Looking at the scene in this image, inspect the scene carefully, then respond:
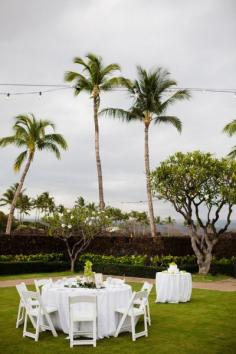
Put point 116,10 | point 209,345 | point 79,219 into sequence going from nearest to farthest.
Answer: point 209,345
point 116,10
point 79,219

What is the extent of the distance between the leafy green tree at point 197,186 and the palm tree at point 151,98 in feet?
17.9

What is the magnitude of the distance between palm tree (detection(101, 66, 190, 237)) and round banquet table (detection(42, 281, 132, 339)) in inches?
609

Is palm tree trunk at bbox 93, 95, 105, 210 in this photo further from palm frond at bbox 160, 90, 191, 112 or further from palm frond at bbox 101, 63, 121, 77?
palm frond at bbox 160, 90, 191, 112

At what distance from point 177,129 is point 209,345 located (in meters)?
18.1

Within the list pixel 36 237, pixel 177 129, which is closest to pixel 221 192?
pixel 177 129

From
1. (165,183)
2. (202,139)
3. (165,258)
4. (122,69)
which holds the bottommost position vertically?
(165,258)

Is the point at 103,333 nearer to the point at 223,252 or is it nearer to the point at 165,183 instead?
the point at 165,183

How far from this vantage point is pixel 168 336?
8180 mm

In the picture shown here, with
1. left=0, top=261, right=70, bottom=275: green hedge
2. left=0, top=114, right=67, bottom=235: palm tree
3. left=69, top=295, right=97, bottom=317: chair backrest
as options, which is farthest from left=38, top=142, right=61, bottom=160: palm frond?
left=69, top=295, right=97, bottom=317: chair backrest

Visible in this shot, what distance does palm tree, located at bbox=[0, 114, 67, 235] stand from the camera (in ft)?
81.8

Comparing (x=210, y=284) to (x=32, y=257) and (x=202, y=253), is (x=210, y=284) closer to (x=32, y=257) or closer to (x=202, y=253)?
(x=202, y=253)

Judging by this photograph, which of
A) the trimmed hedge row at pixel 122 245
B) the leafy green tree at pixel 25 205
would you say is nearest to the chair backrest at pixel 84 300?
the trimmed hedge row at pixel 122 245

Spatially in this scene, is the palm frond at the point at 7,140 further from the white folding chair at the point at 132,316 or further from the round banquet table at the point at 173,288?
the white folding chair at the point at 132,316

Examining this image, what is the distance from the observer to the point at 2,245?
835 inches
